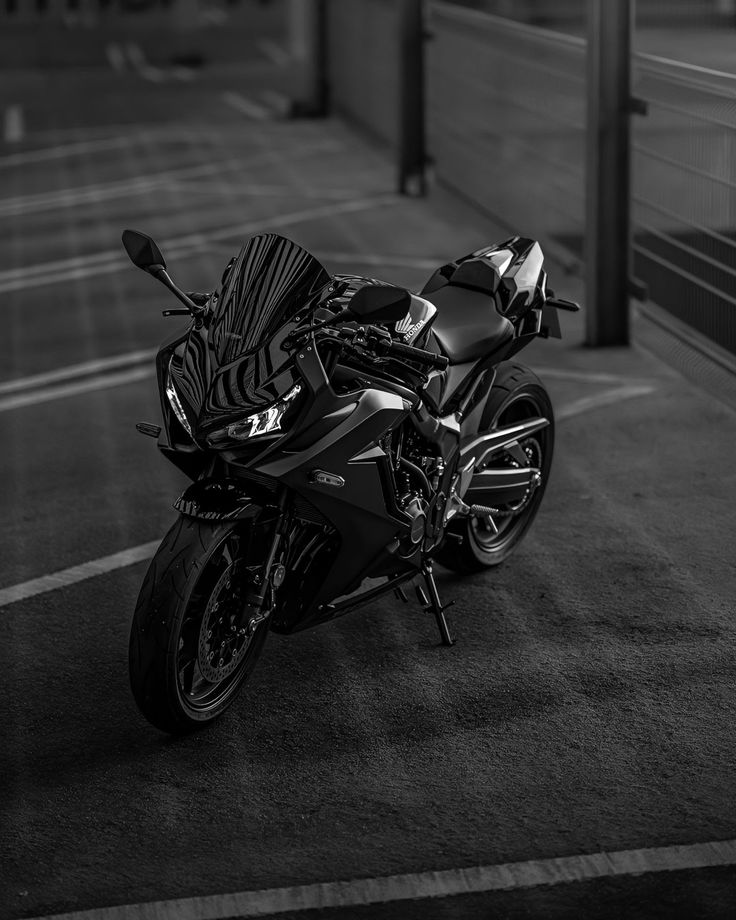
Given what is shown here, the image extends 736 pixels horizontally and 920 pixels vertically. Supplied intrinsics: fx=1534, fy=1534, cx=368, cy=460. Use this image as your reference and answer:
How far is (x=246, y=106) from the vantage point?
65.8 feet

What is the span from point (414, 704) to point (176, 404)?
3.96 ft

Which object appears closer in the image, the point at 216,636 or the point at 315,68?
the point at 216,636

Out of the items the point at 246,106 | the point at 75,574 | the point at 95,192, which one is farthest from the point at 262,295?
the point at 246,106

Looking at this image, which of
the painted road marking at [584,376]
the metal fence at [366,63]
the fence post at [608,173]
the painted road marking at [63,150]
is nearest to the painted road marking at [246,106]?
the metal fence at [366,63]

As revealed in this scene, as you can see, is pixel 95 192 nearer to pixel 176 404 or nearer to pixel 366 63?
pixel 366 63

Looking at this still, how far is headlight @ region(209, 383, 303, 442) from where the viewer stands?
13.5 feet

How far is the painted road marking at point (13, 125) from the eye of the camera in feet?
55.5

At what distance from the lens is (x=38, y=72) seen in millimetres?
24203

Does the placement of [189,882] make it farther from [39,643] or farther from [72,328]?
[72,328]

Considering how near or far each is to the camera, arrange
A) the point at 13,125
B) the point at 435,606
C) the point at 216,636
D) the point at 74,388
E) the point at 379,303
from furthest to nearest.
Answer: the point at 13,125
the point at 74,388
the point at 435,606
the point at 216,636
the point at 379,303

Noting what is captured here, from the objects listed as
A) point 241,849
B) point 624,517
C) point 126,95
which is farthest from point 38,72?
point 241,849

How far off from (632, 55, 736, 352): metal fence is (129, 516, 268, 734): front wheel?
392 cm

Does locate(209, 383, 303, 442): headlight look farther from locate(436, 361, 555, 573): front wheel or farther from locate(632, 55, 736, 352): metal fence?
locate(632, 55, 736, 352): metal fence

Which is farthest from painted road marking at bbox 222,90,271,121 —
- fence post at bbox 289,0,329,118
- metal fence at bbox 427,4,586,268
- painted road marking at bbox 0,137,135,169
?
metal fence at bbox 427,4,586,268
